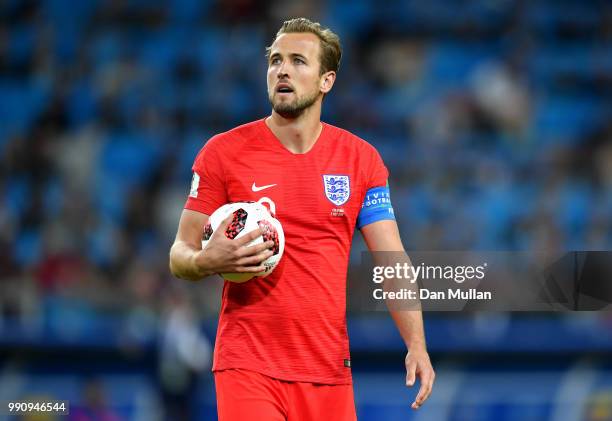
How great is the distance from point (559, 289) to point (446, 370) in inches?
153

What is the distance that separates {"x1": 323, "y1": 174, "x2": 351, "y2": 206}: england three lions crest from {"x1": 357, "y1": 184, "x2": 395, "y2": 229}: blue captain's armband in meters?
0.13

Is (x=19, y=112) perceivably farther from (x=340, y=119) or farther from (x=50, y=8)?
(x=340, y=119)

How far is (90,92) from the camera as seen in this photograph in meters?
12.5

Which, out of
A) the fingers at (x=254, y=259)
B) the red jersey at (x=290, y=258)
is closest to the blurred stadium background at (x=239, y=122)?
the red jersey at (x=290, y=258)

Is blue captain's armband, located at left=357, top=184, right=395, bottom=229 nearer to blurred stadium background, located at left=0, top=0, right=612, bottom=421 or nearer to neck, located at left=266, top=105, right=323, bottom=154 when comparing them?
neck, located at left=266, top=105, right=323, bottom=154

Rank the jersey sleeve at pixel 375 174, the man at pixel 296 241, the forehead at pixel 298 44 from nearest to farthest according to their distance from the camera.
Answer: the man at pixel 296 241 < the forehead at pixel 298 44 < the jersey sleeve at pixel 375 174

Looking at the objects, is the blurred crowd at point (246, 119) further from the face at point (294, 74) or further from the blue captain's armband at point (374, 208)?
the face at point (294, 74)

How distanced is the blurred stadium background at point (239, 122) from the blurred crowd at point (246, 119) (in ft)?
0.08

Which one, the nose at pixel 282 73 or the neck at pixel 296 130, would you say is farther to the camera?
the neck at pixel 296 130

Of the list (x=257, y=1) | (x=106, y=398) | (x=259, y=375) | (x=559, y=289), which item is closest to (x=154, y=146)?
(x=257, y=1)

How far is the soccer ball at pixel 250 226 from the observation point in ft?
12.5

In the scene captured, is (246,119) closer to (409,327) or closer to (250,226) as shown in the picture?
(409,327)

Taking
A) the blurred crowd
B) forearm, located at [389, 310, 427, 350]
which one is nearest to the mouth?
forearm, located at [389, 310, 427, 350]

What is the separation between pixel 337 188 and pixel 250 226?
1.82 ft
